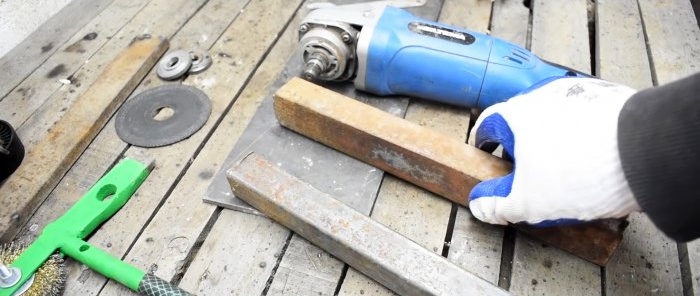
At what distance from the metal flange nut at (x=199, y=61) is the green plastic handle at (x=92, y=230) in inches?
14.2

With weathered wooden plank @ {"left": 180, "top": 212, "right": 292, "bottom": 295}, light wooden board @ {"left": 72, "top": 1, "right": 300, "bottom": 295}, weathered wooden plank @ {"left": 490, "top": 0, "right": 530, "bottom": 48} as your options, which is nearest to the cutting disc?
light wooden board @ {"left": 72, "top": 1, "right": 300, "bottom": 295}

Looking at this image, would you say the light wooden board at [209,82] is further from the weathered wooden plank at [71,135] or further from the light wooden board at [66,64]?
the light wooden board at [66,64]

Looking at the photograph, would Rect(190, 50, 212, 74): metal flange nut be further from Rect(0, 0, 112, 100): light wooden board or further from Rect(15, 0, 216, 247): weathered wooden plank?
Rect(0, 0, 112, 100): light wooden board

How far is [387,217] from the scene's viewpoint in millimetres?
990

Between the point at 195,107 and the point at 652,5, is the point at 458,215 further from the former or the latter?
the point at 652,5

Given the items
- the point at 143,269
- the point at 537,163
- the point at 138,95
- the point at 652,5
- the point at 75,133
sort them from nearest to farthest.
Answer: the point at 537,163 < the point at 143,269 < the point at 75,133 < the point at 138,95 < the point at 652,5

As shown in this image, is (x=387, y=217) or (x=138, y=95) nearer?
(x=387, y=217)

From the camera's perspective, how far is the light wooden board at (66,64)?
1266 mm

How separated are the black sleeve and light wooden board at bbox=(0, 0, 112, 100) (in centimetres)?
149

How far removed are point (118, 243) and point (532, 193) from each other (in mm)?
806

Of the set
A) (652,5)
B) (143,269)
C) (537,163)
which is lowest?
(143,269)

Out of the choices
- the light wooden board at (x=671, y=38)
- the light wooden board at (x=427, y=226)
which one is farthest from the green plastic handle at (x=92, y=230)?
the light wooden board at (x=671, y=38)

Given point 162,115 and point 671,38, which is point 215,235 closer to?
point 162,115

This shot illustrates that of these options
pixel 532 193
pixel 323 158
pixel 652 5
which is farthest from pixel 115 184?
pixel 652 5
